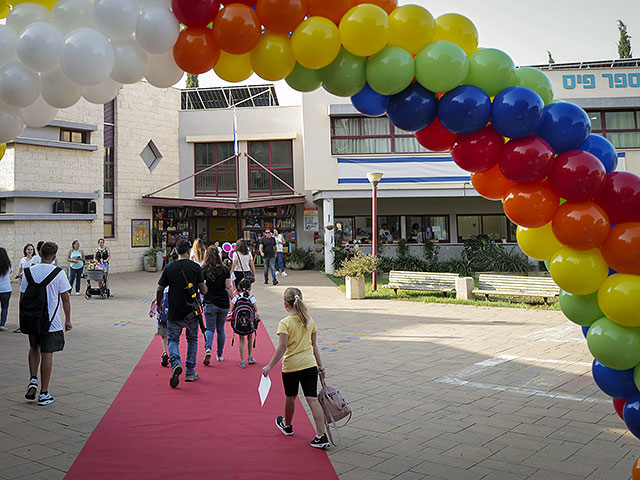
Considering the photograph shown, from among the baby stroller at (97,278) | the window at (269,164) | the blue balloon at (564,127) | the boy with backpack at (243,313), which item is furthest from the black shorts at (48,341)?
the window at (269,164)

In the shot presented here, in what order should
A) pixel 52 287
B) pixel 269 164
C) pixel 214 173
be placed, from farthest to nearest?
pixel 214 173, pixel 269 164, pixel 52 287

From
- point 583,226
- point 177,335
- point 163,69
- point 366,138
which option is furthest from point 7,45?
point 366,138

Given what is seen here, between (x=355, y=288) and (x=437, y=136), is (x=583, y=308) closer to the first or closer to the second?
(x=437, y=136)

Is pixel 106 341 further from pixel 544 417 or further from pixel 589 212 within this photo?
pixel 589 212

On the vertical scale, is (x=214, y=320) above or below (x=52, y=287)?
below

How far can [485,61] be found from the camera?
12.4ft

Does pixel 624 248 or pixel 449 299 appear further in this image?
pixel 449 299

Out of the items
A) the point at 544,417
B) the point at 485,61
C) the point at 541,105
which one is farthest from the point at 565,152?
the point at 544,417

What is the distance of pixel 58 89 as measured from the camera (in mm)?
4305

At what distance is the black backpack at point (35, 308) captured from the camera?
5652mm

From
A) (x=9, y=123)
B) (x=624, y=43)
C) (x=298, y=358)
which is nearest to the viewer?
(x=9, y=123)

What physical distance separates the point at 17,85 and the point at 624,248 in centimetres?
449

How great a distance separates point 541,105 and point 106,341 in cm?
806

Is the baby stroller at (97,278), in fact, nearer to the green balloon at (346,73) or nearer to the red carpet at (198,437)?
the red carpet at (198,437)
